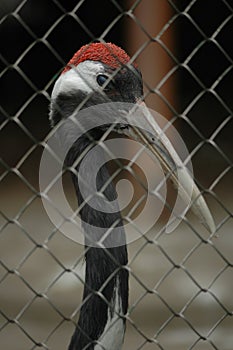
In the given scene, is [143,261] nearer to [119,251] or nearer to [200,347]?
[200,347]

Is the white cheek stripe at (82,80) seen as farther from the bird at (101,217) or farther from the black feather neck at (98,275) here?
the black feather neck at (98,275)

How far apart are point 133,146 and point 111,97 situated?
5.07 feet

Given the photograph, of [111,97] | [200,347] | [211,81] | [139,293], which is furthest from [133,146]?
[211,81]

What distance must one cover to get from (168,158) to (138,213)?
98.3 inches

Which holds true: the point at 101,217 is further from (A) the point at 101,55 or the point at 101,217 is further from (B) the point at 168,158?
(A) the point at 101,55

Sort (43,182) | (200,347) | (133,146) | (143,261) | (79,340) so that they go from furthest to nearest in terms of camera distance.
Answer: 1. (43,182)
2. (143,261)
3. (133,146)
4. (200,347)
5. (79,340)

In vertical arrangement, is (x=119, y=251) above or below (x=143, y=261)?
above

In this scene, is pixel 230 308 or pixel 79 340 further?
pixel 230 308

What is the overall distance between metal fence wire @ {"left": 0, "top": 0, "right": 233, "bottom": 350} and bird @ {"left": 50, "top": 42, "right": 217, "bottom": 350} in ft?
0.33

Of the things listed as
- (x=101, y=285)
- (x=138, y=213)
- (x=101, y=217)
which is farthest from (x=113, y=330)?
(x=138, y=213)

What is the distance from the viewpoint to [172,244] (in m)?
5.03

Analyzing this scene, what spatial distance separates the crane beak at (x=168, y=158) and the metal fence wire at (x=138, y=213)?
107mm

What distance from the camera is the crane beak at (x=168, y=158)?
2.67 metres

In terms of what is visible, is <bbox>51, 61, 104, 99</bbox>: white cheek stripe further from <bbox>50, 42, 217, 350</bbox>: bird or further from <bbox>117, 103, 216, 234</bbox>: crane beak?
<bbox>117, 103, 216, 234</bbox>: crane beak
